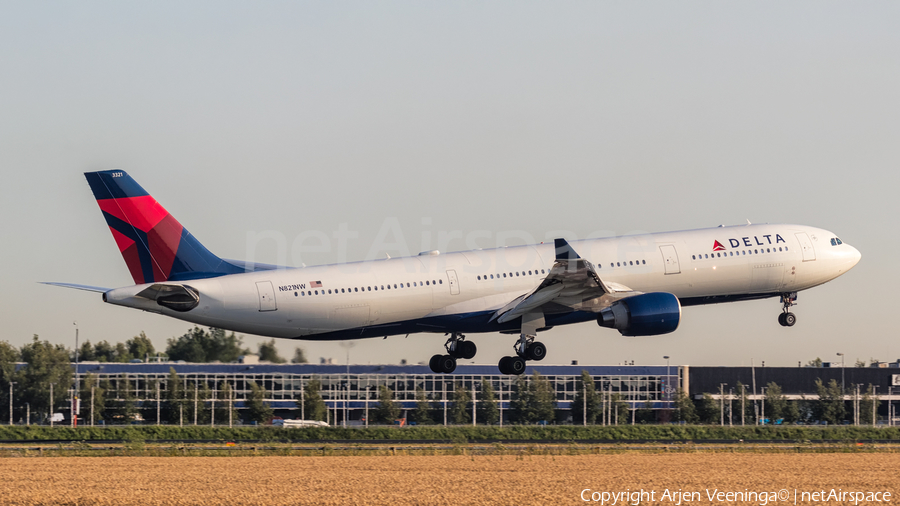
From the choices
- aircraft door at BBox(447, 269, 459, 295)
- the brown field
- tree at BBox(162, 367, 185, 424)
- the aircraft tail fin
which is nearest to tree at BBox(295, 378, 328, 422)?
tree at BBox(162, 367, 185, 424)

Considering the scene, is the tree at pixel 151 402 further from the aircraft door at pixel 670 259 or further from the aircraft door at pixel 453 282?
the aircraft door at pixel 670 259

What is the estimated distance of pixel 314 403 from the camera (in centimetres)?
10438

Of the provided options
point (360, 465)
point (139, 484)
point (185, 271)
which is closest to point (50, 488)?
point (139, 484)

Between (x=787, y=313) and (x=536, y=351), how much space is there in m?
15.7

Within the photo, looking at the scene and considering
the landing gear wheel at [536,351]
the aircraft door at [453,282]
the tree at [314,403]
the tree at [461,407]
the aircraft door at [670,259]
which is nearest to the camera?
the aircraft door at [453,282]

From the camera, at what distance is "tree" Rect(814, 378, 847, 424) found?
368ft

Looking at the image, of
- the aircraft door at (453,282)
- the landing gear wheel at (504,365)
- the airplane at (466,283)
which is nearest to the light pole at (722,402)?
the airplane at (466,283)

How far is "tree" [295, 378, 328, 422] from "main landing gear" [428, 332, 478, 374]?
51.9 meters

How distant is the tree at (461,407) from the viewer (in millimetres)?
106375

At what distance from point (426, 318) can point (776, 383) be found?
80550 mm

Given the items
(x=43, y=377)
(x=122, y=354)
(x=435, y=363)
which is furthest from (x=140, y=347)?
(x=435, y=363)

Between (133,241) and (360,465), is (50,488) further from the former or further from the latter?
(360,465)

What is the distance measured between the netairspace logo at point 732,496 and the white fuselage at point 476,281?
11.6 m

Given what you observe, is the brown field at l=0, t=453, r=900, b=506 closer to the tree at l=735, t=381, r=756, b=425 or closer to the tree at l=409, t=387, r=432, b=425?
the tree at l=409, t=387, r=432, b=425
